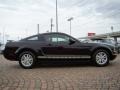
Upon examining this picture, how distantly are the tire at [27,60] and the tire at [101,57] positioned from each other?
Result: 2559 millimetres

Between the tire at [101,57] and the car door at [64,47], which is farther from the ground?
the car door at [64,47]

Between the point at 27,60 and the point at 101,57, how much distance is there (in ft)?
10.1

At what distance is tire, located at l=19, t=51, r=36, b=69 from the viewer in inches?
366

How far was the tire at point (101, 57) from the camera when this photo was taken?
945 centimetres

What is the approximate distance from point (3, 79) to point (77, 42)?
12.6 ft

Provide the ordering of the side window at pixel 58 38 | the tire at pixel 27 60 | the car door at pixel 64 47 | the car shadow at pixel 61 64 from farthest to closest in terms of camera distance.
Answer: the car shadow at pixel 61 64, the side window at pixel 58 38, the car door at pixel 64 47, the tire at pixel 27 60

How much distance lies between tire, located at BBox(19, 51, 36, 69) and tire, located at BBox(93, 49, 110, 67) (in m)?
2.56

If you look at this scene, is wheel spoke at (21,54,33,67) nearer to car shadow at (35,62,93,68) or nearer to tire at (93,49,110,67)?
car shadow at (35,62,93,68)

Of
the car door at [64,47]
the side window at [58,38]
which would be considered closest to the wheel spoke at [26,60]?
the car door at [64,47]

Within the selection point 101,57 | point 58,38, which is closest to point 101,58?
point 101,57

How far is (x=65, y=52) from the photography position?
31.0ft

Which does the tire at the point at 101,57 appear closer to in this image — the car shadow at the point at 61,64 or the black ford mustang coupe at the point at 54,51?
the black ford mustang coupe at the point at 54,51

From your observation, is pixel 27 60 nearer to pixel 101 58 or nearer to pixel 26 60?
pixel 26 60

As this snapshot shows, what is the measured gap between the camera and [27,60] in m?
9.34
